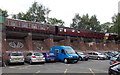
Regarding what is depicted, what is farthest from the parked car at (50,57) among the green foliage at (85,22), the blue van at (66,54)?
the green foliage at (85,22)

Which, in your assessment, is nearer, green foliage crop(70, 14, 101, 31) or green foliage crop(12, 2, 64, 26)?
green foliage crop(12, 2, 64, 26)

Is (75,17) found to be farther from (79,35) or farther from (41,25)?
(41,25)

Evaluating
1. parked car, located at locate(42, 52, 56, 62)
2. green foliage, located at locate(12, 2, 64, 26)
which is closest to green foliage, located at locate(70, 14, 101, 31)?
green foliage, located at locate(12, 2, 64, 26)

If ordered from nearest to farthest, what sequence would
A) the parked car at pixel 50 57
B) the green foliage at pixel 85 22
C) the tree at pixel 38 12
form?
the parked car at pixel 50 57
the tree at pixel 38 12
the green foliage at pixel 85 22

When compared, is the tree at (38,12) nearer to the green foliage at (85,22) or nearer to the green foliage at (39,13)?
the green foliage at (39,13)

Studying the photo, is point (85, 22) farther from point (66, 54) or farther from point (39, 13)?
point (66, 54)

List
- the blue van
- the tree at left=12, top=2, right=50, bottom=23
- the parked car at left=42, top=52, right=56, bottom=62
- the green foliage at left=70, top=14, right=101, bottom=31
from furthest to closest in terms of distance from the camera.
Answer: the green foliage at left=70, top=14, right=101, bottom=31
the tree at left=12, top=2, right=50, bottom=23
the parked car at left=42, top=52, right=56, bottom=62
the blue van

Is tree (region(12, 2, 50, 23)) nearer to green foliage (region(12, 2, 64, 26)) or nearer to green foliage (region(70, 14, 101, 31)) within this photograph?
green foliage (region(12, 2, 64, 26))

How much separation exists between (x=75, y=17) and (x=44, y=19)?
17168mm

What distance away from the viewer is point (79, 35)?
1668 inches

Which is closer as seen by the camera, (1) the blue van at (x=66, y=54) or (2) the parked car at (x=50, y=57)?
(1) the blue van at (x=66, y=54)

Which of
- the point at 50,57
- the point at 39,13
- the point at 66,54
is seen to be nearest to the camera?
the point at 66,54

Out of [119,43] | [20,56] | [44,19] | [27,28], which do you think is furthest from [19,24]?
[119,43]

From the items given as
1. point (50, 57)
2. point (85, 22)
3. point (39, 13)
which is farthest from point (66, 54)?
point (85, 22)
